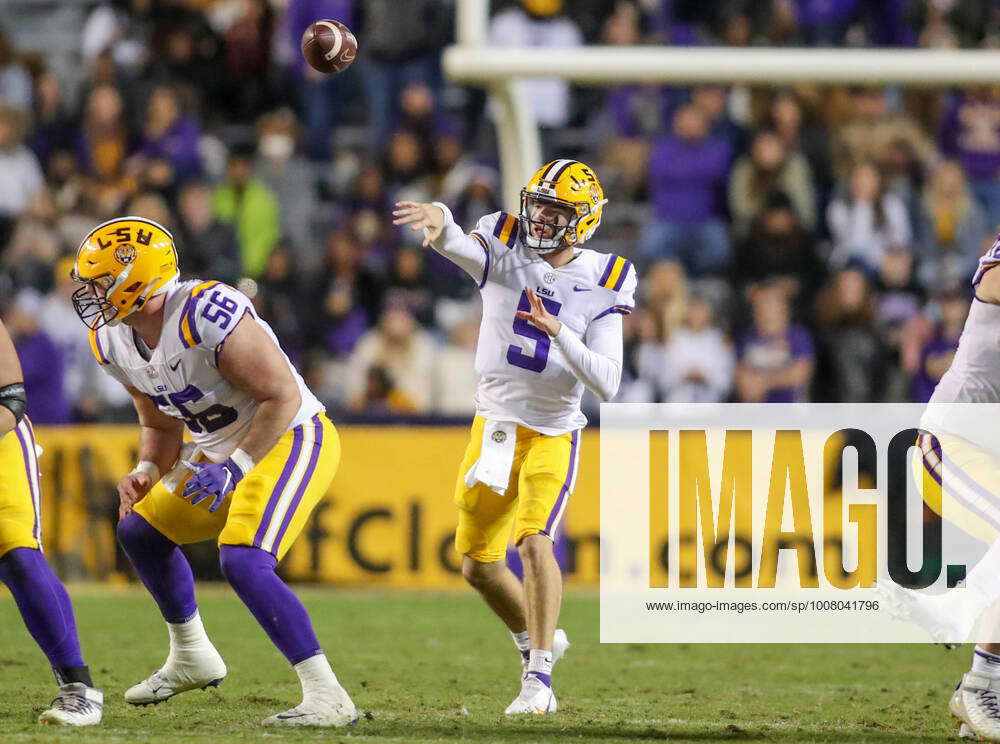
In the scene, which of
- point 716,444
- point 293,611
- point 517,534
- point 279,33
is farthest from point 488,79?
point 279,33

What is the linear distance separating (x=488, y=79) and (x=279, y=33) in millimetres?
5405

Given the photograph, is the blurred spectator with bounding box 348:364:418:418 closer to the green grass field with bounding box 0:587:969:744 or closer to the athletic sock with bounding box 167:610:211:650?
the green grass field with bounding box 0:587:969:744

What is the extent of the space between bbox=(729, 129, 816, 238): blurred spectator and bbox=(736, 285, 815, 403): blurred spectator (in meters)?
0.99

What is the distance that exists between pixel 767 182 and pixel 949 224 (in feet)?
4.89

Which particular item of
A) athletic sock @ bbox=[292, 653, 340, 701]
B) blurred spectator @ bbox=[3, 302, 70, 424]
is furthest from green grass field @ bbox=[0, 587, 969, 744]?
blurred spectator @ bbox=[3, 302, 70, 424]

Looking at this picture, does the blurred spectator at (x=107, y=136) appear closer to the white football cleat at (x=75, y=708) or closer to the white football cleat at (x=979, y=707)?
the white football cleat at (x=75, y=708)

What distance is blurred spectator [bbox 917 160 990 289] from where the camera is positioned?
514 inches

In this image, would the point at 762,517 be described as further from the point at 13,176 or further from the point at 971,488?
the point at 13,176

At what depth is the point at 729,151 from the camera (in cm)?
1327

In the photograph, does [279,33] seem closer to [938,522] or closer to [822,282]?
[822,282]

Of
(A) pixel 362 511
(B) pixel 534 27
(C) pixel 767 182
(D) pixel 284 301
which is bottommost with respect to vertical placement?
(A) pixel 362 511

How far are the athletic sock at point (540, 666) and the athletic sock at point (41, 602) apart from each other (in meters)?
1.73

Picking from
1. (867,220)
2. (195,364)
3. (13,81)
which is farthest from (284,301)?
(195,364)

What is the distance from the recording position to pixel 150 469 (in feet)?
21.0
